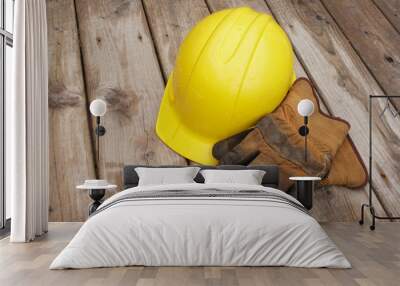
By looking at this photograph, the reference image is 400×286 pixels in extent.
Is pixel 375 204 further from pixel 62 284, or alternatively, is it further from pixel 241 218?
pixel 62 284

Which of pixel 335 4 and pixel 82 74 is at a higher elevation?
pixel 335 4

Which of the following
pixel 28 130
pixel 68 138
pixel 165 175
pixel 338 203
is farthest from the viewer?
pixel 68 138

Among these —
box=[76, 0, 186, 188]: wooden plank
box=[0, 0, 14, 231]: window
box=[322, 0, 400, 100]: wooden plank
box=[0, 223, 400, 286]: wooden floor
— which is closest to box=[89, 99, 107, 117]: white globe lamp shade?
box=[76, 0, 186, 188]: wooden plank

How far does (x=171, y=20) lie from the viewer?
231 inches

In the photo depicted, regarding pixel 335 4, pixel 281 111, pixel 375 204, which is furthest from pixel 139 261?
pixel 335 4

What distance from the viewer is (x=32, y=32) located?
185 inches

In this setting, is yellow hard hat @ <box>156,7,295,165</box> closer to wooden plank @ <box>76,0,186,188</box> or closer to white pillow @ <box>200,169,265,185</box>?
wooden plank @ <box>76,0,186,188</box>

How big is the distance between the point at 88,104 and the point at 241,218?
2.84 metres

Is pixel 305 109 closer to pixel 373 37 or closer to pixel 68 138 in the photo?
pixel 373 37

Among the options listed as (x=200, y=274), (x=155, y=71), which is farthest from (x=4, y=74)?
(x=200, y=274)

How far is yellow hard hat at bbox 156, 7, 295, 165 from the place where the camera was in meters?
5.45

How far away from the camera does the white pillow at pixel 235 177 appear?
16.6ft

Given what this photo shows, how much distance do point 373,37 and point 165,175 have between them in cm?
273

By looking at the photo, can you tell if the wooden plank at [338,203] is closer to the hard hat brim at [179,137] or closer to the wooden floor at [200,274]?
the hard hat brim at [179,137]
